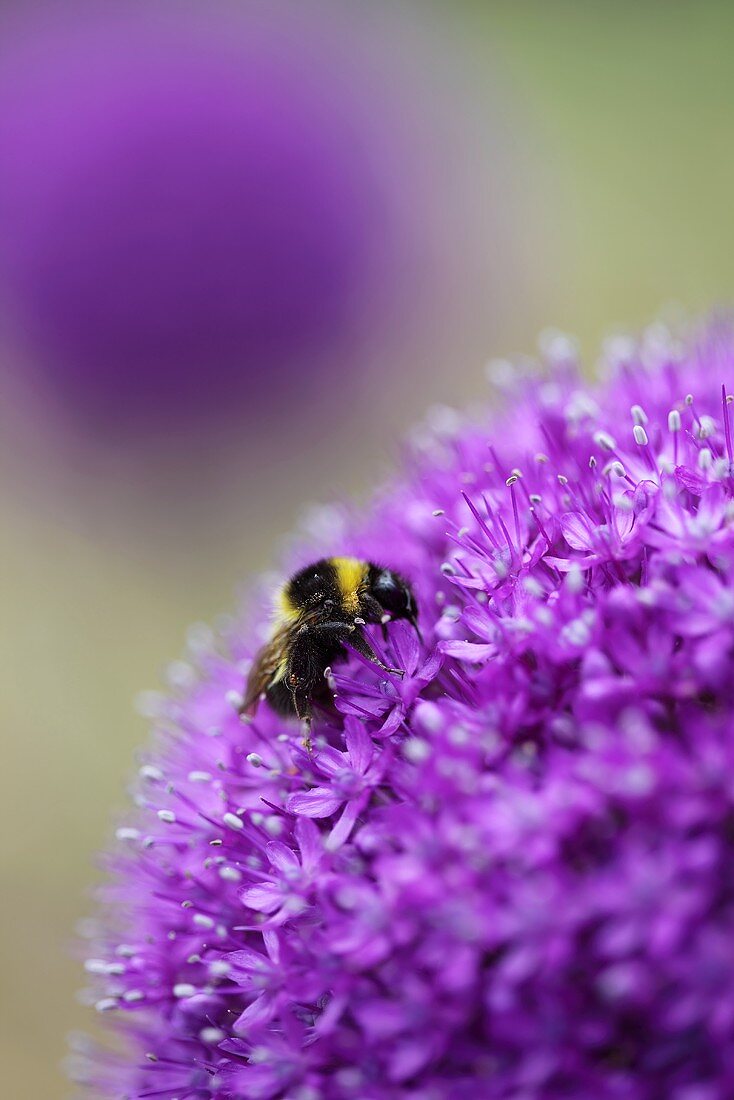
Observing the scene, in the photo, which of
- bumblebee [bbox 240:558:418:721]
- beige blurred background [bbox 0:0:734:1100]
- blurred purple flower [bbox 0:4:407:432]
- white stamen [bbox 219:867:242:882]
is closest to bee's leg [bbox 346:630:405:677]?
bumblebee [bbox 240:558:418:721]

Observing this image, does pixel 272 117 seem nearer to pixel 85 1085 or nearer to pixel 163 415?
pixel 163 415

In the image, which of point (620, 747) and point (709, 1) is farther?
point (709, 1)

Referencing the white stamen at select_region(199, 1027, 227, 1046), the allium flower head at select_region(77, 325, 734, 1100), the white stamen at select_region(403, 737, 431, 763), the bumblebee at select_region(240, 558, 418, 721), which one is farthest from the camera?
the bumblebee at select_region(240, 558, 418, 721)

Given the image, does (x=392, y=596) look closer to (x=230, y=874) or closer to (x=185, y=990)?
(x=230, y=874)

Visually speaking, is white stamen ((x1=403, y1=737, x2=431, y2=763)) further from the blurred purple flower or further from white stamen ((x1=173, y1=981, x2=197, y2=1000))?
the blurred purple flower

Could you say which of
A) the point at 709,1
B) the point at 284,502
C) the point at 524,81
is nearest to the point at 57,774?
the point at 284,502
